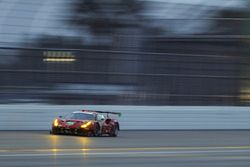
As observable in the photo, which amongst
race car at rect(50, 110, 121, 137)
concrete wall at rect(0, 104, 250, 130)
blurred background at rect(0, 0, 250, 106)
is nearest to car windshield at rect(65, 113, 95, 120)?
race car at rect(50, 110, 121, 137)

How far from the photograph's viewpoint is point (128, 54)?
1126 inches

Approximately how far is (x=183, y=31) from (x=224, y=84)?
4062 mm

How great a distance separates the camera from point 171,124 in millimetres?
28203

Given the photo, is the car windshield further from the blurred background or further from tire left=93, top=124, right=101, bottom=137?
the blurred background

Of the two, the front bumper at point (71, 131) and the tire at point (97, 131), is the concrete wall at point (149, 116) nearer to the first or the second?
the front bumper at point (71, 131)

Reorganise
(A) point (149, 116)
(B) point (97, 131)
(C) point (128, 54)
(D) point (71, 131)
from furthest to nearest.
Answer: (C) point (128, 54) → (A) point (149, 116) → (B) point (97, 131) → (D) point (71, 131)

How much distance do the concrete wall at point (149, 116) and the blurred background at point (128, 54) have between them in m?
0.53

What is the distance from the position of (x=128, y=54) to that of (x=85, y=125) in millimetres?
7035

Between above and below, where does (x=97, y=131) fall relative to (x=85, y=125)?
below

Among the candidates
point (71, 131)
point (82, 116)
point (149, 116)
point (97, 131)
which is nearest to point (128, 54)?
point (149, 116)

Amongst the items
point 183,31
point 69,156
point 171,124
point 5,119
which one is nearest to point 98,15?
point 183,31

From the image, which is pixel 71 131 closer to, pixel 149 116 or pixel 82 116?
pixel 82 116

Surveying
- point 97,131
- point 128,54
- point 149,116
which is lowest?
point 97,131

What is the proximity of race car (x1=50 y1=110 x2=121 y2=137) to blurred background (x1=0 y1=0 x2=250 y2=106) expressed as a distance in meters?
3.92
